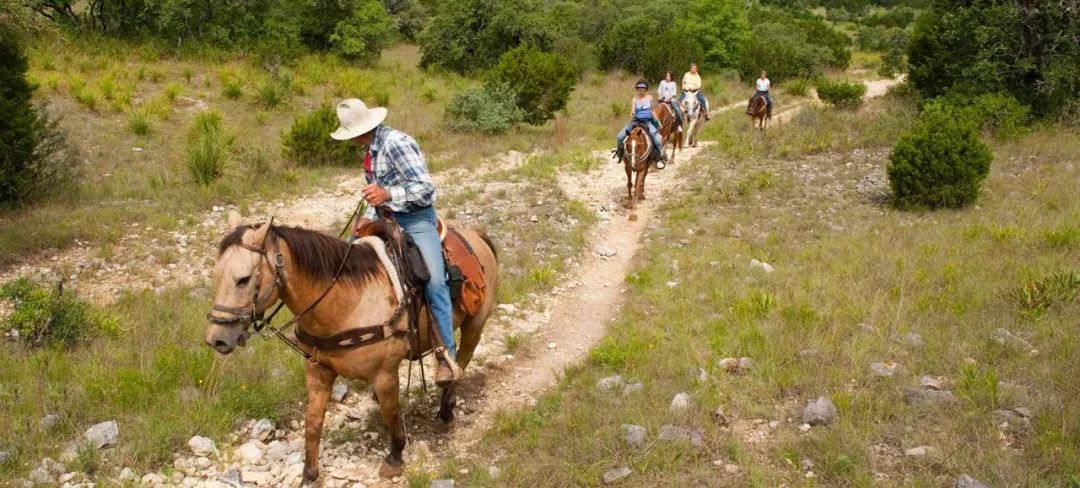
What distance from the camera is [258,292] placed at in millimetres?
3947

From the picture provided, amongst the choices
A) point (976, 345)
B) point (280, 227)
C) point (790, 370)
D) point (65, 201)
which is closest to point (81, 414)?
point (280, 227)

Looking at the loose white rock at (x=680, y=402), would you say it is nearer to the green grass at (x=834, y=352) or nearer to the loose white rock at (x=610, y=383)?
the green grass at (x=834, y=352)

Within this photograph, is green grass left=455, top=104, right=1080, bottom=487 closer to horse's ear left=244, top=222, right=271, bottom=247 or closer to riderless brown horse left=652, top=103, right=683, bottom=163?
horse's ear left=244, top=222, right=271, bottom=247

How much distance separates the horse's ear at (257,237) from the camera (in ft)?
12.8

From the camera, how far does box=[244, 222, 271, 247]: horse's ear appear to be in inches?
154

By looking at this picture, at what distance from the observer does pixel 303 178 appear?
14.2 metres

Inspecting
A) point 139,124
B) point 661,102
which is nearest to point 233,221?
point 139,124

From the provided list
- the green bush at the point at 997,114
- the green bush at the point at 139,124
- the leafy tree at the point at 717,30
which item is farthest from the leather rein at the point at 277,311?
the leafy tree at the point at 717,30

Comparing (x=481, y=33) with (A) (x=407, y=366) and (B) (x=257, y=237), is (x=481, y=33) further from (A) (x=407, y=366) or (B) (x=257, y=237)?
(B) (x=257, y=237)

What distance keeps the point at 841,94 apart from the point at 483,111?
1244 cm

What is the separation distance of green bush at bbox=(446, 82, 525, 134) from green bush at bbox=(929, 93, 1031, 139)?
1081 centimetres

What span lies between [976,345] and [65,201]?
12875mm

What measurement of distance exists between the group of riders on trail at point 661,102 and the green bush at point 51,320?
9.37 m

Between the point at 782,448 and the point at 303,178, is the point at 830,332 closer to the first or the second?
the point at 782,448
